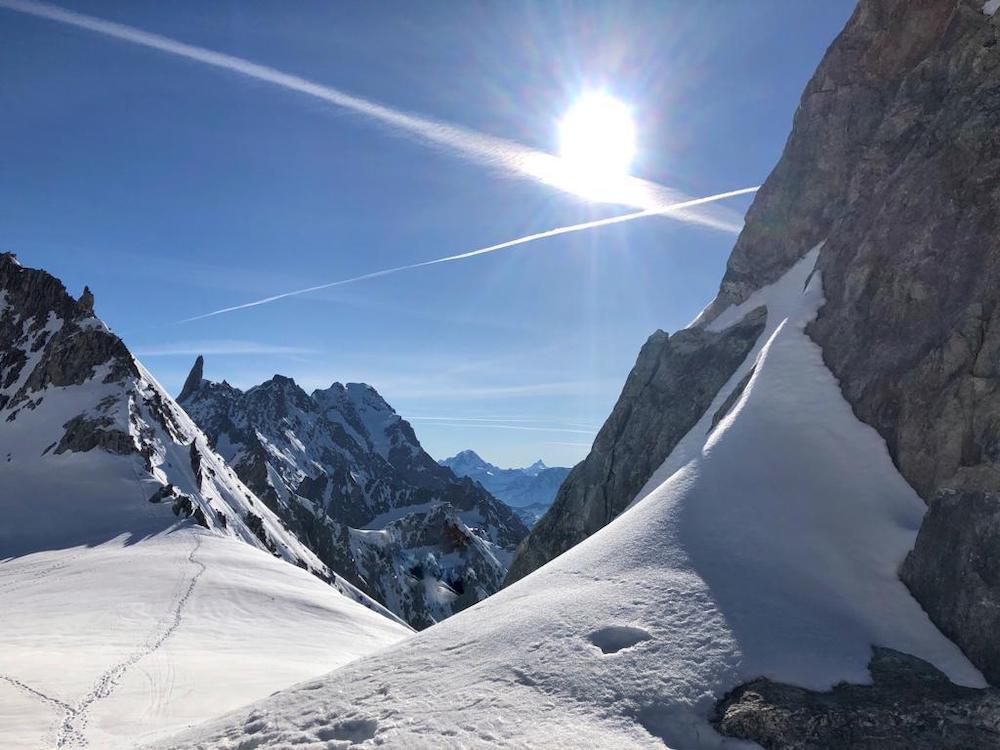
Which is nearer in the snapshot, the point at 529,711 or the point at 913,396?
the point at 529,711

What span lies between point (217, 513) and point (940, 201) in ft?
215

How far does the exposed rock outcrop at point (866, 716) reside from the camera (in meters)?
10.1

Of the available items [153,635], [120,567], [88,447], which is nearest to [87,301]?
[88,447]

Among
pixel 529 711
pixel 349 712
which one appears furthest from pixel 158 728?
pixel 529 711

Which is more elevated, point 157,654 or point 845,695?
point 845,695

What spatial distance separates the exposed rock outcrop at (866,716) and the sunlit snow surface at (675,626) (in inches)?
18.2

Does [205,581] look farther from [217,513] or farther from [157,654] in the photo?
[217,513]

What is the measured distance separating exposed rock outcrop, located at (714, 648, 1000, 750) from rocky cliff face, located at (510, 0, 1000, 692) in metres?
2.28

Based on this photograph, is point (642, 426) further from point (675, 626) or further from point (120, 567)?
point (120, 567)

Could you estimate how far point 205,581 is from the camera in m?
38.2

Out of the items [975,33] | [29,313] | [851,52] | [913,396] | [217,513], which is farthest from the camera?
[29,313]

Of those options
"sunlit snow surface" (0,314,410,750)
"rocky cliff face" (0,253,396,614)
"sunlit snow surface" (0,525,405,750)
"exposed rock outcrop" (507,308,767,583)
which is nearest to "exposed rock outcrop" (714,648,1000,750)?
"sunlit snow surface" (0,525,405,750)

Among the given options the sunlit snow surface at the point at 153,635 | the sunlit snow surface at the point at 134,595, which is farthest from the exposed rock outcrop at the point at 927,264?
the sunlit snow surface at the point at 134,595

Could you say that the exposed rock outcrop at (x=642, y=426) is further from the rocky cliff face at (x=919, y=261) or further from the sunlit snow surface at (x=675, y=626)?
the sunlit snow surface at (x=675, y=626)
